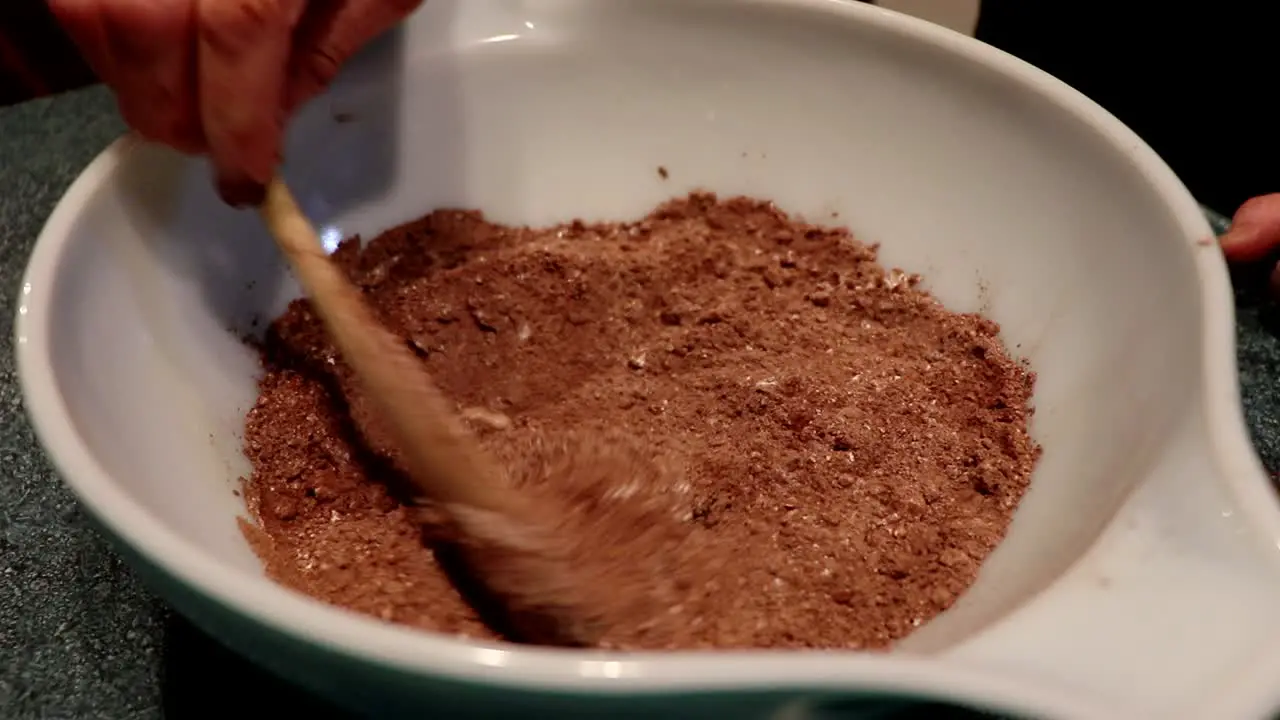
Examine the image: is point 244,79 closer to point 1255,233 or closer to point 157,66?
A: point 157,66

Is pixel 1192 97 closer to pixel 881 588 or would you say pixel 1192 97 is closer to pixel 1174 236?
pixel 1174 236

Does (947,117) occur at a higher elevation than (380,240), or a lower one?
higher

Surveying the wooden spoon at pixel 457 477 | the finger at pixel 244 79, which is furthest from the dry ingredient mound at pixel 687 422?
the finger at pixel 244 79

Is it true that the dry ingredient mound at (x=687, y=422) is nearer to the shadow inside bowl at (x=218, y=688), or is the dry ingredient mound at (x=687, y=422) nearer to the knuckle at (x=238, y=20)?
the shadow inside bowl at (x=218, y=688)

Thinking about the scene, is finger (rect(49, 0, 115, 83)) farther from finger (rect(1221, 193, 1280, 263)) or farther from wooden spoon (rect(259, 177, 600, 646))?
finger (rect(1221, 193, 1280, 263))

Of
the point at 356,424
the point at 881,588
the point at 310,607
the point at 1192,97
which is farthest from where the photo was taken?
the point at 1192,97

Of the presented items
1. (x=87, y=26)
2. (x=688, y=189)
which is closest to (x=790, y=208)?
(x=688, y=189)

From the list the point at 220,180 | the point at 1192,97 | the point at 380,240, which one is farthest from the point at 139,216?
the point at 1192,97
